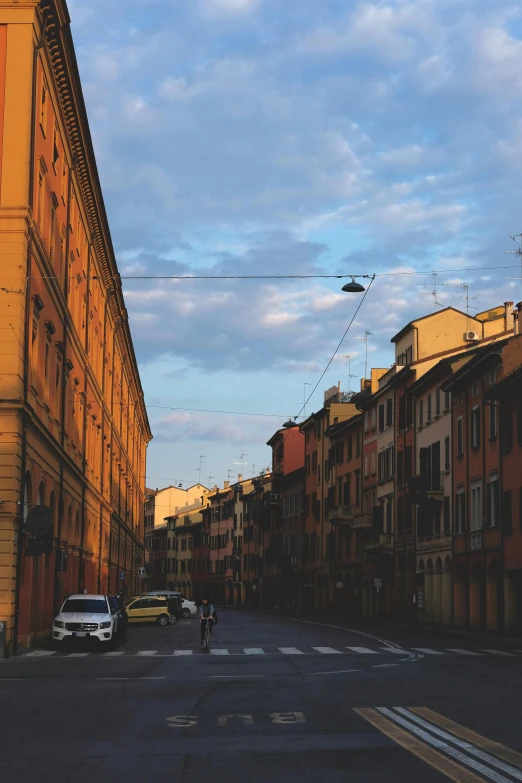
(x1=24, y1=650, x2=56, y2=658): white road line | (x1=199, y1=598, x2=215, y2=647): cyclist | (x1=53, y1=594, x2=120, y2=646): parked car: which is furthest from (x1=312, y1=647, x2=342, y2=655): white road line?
(x1=24, y1=650, x2=56, y2=658): white road line

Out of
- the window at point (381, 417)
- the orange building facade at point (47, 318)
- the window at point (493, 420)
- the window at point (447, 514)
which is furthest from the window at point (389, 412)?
the window at point (493, 420)

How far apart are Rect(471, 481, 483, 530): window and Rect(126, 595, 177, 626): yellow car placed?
1720 centimetres

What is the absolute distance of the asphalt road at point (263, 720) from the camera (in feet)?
33.6

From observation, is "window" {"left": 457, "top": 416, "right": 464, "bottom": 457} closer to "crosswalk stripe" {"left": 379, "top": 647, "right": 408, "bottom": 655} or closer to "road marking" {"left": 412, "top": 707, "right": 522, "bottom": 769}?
"crosswalk stripe" {"left": 379, "top": 647, "right": 408, "bottom": 655}

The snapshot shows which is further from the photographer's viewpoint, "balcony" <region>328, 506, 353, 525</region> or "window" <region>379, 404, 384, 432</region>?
"balcony" <region>328, 506, 353, 525</region>

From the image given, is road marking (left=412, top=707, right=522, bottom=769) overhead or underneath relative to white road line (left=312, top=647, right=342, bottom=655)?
overhead

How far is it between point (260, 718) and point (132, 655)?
702 inches

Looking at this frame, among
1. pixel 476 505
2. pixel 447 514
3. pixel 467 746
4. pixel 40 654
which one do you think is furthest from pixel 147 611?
pixel 467 746

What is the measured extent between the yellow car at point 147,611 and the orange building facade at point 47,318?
3.03 m

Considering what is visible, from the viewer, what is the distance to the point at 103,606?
1369 inches

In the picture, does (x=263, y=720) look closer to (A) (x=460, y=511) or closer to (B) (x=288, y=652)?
(B) (x=288, y=652)

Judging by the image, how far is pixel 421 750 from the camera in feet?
36.7

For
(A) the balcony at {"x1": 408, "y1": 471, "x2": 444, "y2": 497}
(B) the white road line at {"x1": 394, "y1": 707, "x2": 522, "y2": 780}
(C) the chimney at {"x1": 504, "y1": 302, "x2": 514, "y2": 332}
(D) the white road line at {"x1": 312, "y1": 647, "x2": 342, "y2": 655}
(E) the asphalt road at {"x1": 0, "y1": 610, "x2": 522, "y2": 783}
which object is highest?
(C) the chimney at {"x1": 504, "y1": 302, "x2": 514, "y2": 332}

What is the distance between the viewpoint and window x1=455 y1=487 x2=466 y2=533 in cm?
5347
